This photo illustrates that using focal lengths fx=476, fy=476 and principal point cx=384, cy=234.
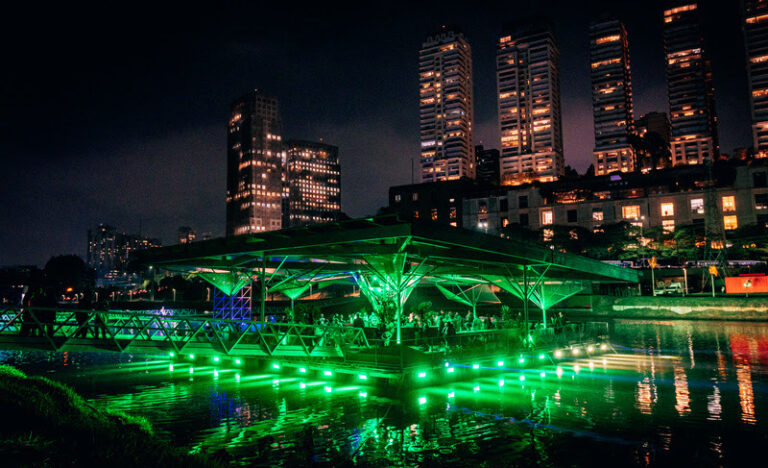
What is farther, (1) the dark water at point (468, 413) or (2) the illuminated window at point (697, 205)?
(2) the illuminated window at point (697, 205)

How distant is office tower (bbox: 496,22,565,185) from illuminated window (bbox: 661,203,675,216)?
69.6 m

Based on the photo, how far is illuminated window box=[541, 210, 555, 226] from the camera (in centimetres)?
9956

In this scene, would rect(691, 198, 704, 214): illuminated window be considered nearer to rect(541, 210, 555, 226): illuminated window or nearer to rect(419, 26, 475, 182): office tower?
rect(541, 210, 555, 226): illuminated window

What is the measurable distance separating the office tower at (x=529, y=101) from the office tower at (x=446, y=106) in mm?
12159

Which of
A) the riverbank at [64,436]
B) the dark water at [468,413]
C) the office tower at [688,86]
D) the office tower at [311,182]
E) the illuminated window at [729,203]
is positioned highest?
the office tower at [688,86]

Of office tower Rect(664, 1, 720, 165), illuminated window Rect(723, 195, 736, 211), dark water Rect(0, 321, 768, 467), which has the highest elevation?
office tower Rect(664, 1, 720, 165)

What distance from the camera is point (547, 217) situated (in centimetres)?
10038

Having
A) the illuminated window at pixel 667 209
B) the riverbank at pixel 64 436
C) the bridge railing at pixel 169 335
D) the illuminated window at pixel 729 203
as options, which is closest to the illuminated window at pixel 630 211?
the illuminated window at pixel 667 209

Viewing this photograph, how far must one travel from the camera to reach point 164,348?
16219 mm

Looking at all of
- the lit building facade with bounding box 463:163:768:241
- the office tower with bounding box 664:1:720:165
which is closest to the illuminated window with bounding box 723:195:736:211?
the lit building facade with bounding box 463:163:768:241

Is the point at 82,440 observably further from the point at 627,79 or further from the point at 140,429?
the point at 627,79

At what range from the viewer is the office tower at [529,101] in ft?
527

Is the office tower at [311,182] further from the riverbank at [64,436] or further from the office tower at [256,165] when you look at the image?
the riverbank at [64,436]

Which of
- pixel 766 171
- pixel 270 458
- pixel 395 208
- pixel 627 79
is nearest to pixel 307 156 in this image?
pixel 395 208
